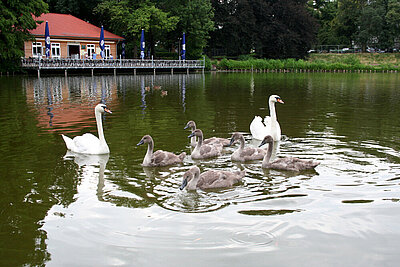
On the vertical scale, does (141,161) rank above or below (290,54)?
below

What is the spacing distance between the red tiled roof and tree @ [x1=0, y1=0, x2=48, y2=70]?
7.57 m

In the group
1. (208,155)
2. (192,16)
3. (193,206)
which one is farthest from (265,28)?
(193,206)

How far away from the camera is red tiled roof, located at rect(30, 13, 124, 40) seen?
49875mm

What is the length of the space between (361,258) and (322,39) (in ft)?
288

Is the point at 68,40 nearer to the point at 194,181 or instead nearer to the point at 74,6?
the point at 74,6

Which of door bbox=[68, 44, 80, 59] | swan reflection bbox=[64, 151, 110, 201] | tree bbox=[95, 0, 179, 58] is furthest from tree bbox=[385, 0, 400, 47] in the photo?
swan reflection bbox=[64, 151, 110, 201]

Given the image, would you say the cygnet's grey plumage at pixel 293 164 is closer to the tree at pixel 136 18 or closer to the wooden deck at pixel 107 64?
the wooden deck at pixel 107 64

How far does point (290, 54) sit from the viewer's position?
68.2 metres

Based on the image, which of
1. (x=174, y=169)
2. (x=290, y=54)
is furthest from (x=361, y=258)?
(x=290, y=54)

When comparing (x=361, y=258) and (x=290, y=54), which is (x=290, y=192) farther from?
(x=290, y=54)

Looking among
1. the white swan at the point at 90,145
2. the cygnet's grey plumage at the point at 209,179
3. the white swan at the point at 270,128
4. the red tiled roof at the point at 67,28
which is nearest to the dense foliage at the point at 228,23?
the red tiled roof at the point at 67,28

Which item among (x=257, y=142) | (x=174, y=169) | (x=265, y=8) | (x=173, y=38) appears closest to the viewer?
(x=174, y=169)

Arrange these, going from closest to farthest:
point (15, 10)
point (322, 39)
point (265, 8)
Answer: point (15, 10), point (265, 8), point (322, 39)

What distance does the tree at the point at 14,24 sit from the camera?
37562 millimetres
